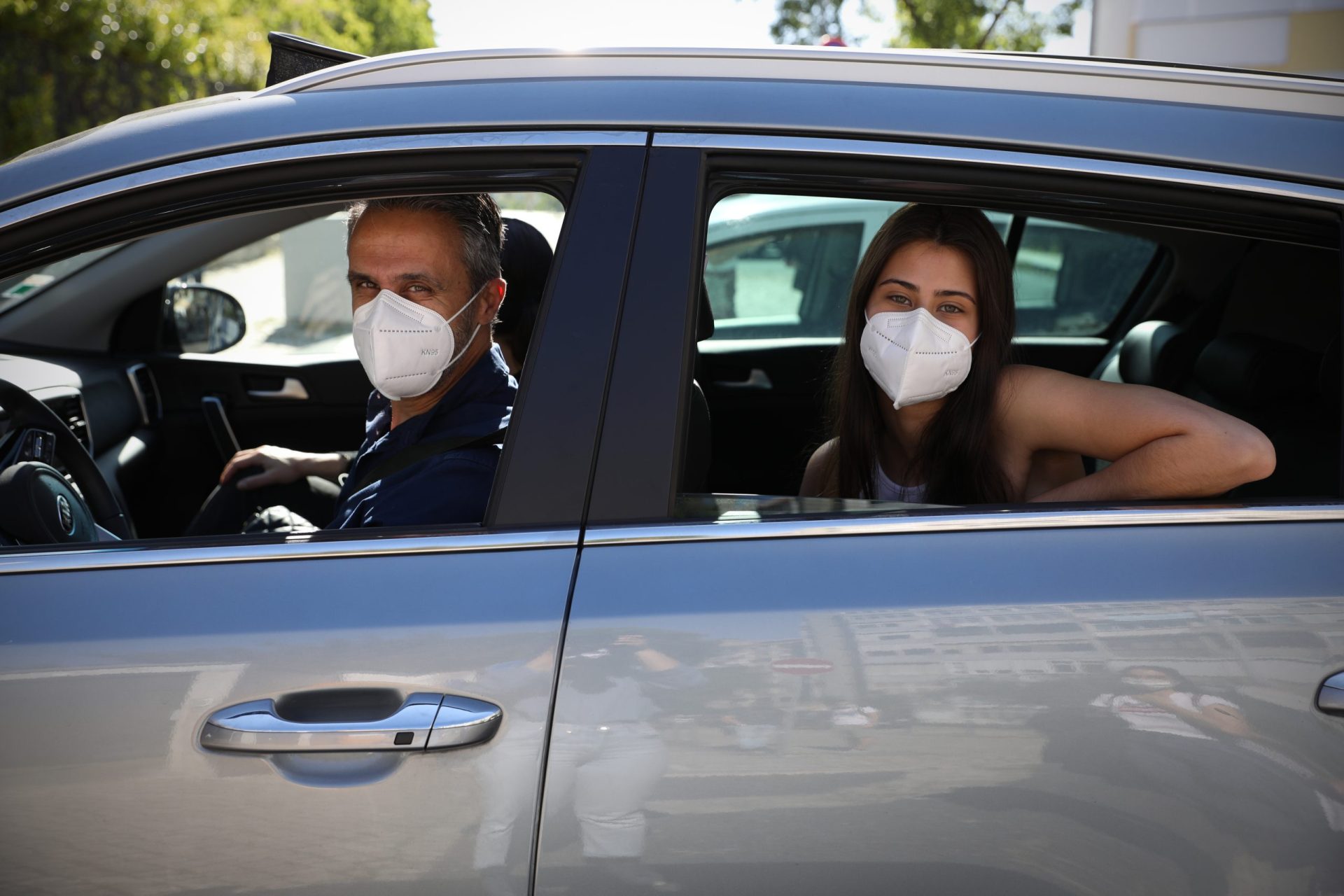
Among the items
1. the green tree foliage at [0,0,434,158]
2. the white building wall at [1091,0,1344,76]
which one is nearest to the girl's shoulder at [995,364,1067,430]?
the white building wall at [1091,0,1344,76]

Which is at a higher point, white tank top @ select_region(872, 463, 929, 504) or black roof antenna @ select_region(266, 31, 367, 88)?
black roof antenna @ select_region(266, 31, 367, 88)

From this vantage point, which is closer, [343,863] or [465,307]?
[343,863]

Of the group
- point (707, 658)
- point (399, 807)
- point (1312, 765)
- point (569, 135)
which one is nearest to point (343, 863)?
point (399, 807)

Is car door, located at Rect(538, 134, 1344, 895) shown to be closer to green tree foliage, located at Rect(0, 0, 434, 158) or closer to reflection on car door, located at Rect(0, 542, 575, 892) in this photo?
reflection on car door, located at Rect(0, 542, 575, 892)

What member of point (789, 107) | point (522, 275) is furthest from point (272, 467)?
point (789, 107)

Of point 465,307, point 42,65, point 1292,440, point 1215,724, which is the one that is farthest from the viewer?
point 42,65

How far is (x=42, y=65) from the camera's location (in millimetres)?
10734

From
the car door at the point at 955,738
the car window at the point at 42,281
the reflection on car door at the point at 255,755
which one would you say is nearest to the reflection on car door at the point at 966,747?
the car door at the point at 955,738

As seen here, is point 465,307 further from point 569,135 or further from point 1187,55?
point 1187,55

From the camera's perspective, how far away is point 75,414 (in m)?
2.83

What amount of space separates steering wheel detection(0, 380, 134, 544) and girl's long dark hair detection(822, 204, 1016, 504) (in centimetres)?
143

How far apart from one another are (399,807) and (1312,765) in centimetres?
113

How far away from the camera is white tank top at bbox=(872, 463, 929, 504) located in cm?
212

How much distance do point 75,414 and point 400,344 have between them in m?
1.40
